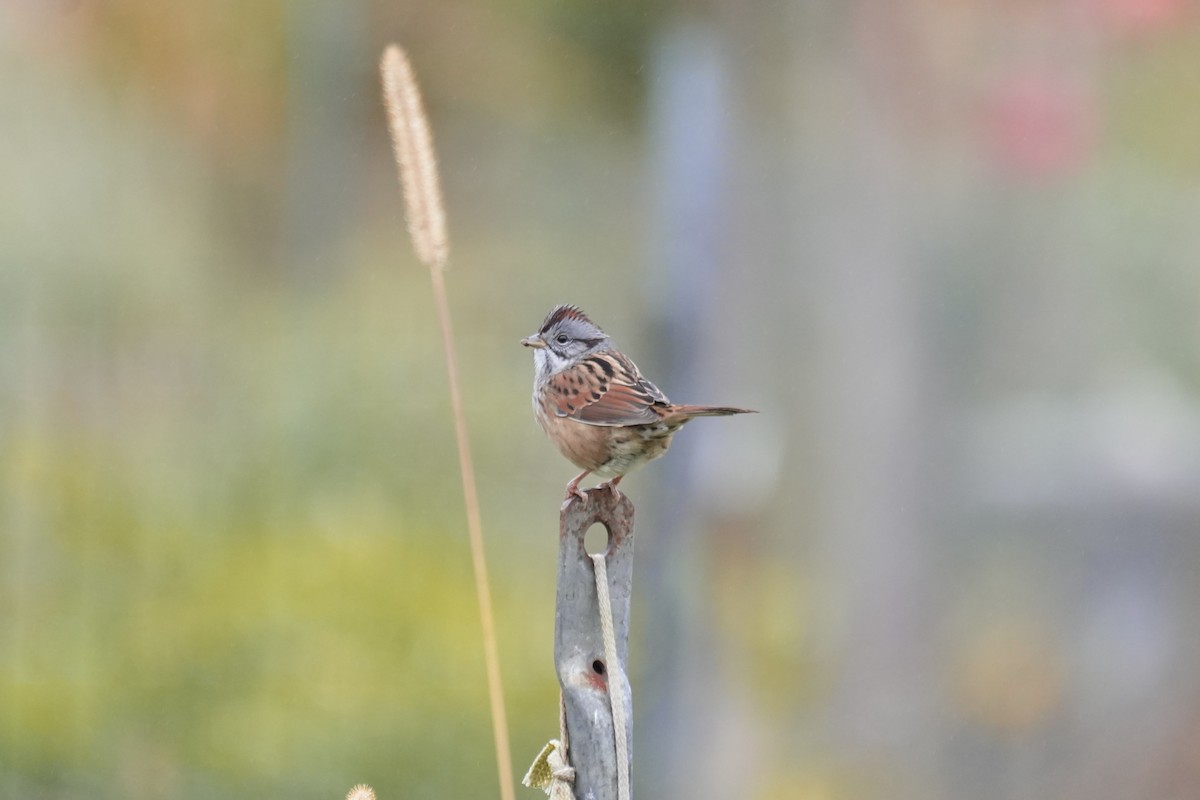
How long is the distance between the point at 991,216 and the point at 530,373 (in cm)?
99

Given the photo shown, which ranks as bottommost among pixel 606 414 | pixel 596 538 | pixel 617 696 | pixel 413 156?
pixel 596 538

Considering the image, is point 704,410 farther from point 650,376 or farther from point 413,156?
point 650,376

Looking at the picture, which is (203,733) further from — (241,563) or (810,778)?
(810,778)

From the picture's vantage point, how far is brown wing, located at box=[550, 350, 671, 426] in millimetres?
1597

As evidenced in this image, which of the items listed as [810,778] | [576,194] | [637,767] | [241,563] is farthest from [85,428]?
[810,778]

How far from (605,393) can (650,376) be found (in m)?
0.88

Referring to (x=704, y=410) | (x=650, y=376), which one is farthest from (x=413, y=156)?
(x=650, y=376)

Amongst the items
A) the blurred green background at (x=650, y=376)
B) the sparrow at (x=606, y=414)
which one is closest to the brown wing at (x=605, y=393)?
the sparrow at (x=606, y=414)

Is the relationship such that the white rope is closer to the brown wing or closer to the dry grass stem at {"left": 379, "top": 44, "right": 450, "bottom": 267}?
the dry grass stem at {"left": 379, "top": 44, "right": 450, "bottom": 267}

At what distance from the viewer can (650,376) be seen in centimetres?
252

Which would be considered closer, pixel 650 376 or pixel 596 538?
pixel 650 376

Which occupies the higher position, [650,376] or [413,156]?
[413,156]

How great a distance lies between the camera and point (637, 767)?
2555mm

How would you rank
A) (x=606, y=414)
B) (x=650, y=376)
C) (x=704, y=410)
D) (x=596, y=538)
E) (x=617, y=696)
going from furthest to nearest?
1. (x=596, y=538)
2. (x=650, y=376)
3. (x=606, y=414)
4. (x=704, y=410)
5. (x=617, y=696)
